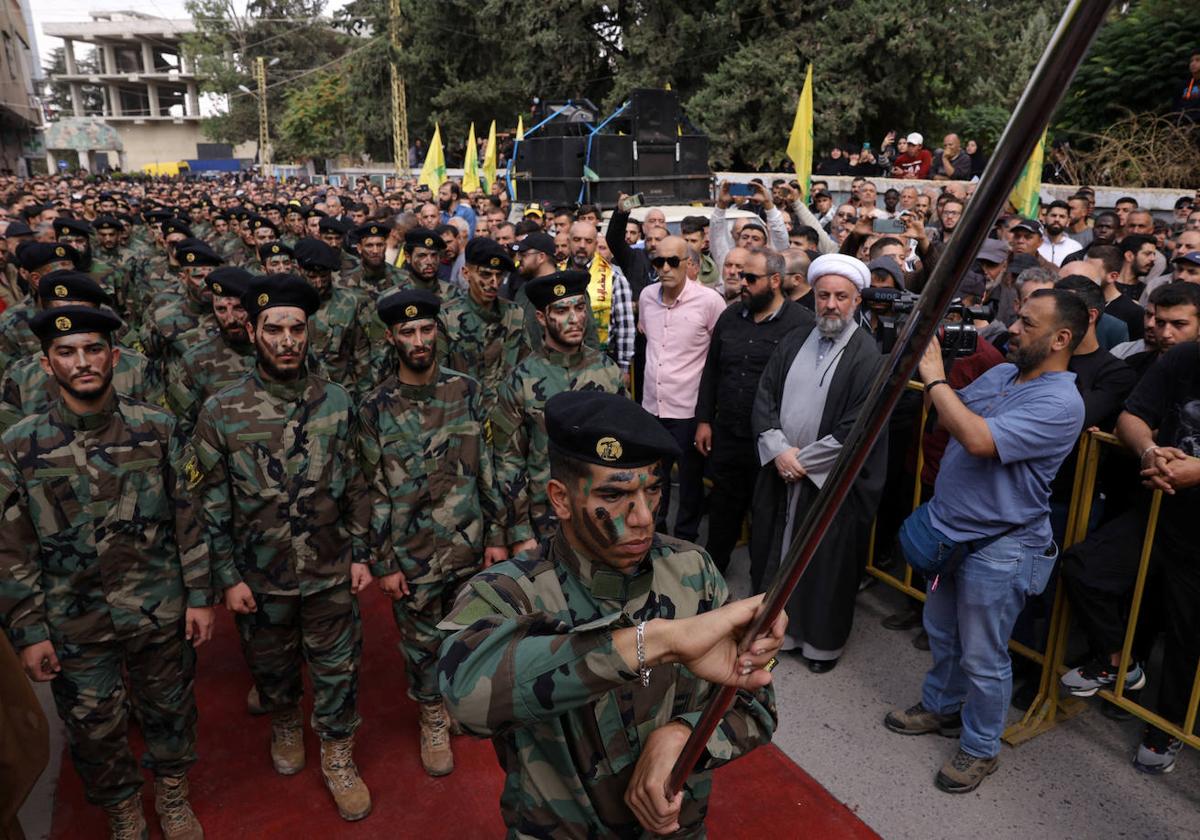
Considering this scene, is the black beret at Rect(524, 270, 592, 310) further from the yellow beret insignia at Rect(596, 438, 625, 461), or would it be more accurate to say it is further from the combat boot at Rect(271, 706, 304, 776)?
the yellow beret insignia at Rect(596, 438, 625, 461)

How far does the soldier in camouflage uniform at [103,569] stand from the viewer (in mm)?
3422

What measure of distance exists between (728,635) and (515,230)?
30.0ft

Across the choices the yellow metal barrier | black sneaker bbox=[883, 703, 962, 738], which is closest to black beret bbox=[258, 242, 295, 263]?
black sneaker bbox=[883, 703, 962, 738]

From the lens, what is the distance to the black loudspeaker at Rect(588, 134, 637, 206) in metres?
17.4

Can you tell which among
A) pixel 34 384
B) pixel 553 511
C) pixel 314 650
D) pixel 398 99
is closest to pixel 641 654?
pixel 553 511

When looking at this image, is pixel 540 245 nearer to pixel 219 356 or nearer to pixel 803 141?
pixel 219 356

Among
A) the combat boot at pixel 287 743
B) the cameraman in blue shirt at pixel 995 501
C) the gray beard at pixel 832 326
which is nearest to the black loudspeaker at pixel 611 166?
the gray beard at pixel 832 326

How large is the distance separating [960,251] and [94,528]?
357 centimetres

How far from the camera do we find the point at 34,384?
468 cm

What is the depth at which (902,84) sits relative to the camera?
24391mm

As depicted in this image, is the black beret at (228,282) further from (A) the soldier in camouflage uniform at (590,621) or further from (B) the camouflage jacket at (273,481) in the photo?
(A) the soldier in camouflage uniform at (590,621)

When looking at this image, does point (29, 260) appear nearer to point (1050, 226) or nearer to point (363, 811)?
point (363, 811)

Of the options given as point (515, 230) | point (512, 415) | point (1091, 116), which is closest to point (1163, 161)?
point (1091, 116)

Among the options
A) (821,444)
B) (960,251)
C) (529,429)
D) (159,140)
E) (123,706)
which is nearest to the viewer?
(960,251)
